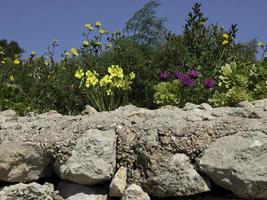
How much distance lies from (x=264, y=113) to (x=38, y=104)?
3.53m

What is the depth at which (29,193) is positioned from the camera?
3.48 m

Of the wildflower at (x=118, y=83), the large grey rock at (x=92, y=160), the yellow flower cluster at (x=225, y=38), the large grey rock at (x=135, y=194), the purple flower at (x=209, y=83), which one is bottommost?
the large grey rock at (x=135, y=194)

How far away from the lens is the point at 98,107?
18.3 feet

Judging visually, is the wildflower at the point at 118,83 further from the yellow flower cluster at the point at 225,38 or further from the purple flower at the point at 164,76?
the yellow flower cluster at the point at 225,38

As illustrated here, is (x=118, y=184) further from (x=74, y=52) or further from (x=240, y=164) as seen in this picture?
(x=74, y=52)

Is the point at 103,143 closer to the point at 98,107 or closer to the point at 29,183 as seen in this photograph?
the point at 29,183

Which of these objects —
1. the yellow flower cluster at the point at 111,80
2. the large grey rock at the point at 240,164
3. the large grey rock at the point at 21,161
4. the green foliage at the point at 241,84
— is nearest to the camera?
the large grey rock at the point at 240,164

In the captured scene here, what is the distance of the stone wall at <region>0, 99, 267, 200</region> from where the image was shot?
3037 millimetres

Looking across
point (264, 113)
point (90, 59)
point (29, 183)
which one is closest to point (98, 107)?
point (90, 59)

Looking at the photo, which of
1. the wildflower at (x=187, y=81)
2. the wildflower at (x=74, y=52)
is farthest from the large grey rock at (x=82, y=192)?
the wildflower at (x=74, y=52)

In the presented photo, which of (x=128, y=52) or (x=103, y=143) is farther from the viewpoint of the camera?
(x=128, y=52)

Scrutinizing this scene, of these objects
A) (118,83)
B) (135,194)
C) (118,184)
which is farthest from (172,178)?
(118,83)

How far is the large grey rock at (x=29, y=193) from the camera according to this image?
3.48 meters

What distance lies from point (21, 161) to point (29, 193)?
213 millimetres
